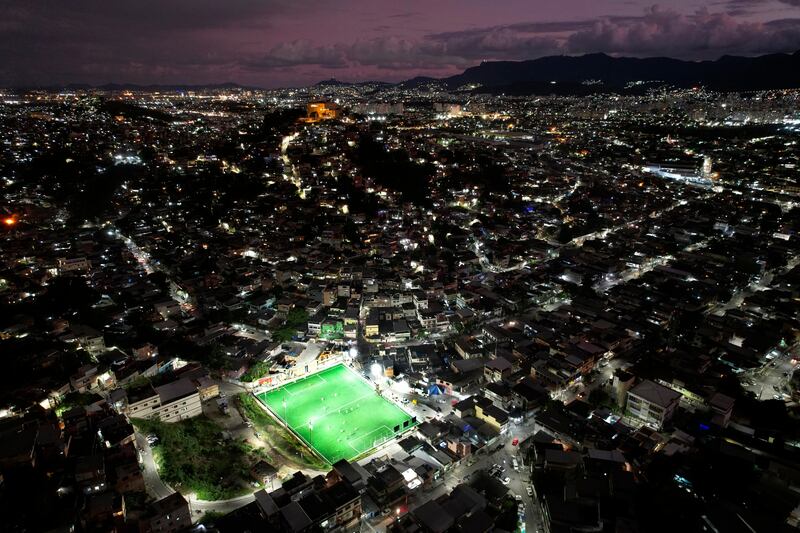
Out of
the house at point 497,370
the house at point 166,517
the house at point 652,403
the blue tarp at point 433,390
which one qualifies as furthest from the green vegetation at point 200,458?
the house at point 652,403

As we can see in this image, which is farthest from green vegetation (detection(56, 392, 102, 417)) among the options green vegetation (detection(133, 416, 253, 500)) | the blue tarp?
the blue tarp

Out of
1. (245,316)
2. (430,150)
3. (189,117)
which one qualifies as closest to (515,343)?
(245,316)

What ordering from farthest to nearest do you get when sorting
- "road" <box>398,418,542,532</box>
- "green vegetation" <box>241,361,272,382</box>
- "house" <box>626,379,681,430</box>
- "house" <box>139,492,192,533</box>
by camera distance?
1. "green vegetation" <box>241,361,272,382</box>
2. "house" <box>626,379,681,430</box>
3. "road" <box>398,418,542,532</box>
4. "house" <box>139,492,192,533</box>

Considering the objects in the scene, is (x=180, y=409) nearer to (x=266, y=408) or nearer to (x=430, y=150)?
(x=266, y=408)

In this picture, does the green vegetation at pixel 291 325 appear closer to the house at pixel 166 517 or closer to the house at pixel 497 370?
the house at pixel 497 370

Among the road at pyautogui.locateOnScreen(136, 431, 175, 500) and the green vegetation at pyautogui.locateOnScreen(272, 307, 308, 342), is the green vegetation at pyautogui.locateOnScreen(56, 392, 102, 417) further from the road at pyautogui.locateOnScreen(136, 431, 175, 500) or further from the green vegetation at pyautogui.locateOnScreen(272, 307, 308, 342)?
the green vegetation at pyautogui.locateOnScreen(272, 307, 308, 342)
